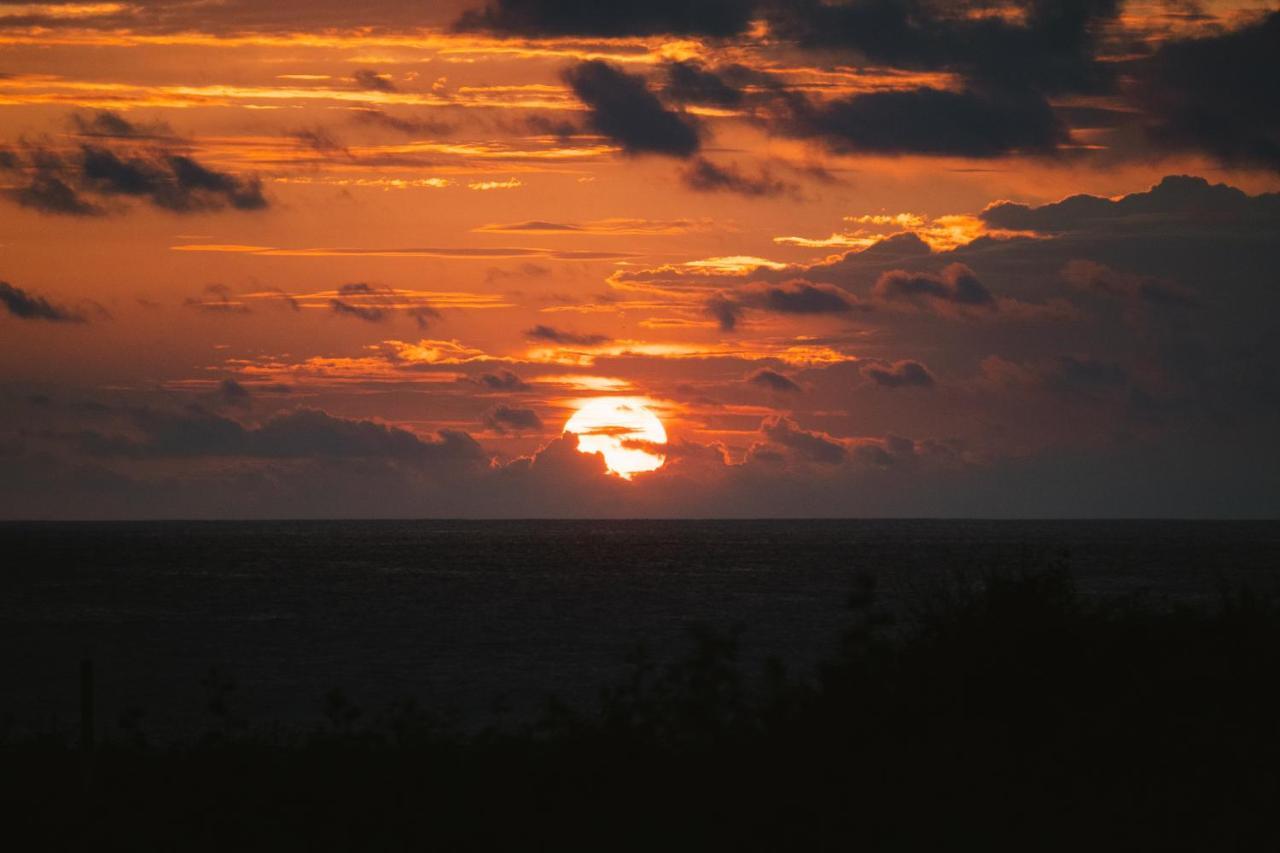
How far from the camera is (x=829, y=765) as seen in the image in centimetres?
1448

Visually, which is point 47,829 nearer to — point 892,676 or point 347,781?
point 347,781

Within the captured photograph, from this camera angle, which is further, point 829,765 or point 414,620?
point 414,620

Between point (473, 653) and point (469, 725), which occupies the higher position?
point (469, 725)

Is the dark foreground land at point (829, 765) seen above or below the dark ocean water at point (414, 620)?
above

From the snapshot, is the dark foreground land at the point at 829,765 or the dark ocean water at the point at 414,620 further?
the dark ocean water at the point at 414,620

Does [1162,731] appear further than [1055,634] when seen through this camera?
No

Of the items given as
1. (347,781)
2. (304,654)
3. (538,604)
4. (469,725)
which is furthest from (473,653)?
(347,781)

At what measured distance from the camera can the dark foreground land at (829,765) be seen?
1332cm

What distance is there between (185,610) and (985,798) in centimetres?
8492

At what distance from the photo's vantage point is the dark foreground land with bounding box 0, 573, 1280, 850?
1332cm

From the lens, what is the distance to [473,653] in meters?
59.7

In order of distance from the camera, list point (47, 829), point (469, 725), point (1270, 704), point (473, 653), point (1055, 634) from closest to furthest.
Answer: point (47, 829) → point (1270, 704) → point (1055, 634) → point (469, 725) → point (473, 653)

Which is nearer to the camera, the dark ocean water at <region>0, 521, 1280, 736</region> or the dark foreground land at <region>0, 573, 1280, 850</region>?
the dark foreground land at <region>0, 573, 1280, 850</region>

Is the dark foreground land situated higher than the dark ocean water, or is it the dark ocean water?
the dark foreground land
